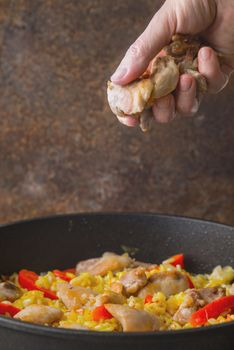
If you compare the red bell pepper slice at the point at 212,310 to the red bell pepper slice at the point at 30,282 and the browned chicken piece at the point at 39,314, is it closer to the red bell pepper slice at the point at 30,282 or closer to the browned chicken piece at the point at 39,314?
the browned chicken piece at the point at 39,314

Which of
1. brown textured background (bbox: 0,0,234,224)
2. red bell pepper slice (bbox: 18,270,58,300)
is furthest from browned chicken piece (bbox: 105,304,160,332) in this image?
brown textured background (bbox: 0,0,234,224)

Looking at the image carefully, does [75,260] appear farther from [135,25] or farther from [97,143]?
[135,25]

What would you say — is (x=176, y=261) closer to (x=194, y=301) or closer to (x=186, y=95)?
(x=194, y=301)

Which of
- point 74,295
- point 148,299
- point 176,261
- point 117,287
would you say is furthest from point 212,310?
point 176,261

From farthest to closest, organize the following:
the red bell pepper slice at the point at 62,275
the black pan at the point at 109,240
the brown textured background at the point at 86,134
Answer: the brown textured background at the point at 86,134 → the black pan at the point at 109,240 → the red bell pepper slice at the point at 62,275

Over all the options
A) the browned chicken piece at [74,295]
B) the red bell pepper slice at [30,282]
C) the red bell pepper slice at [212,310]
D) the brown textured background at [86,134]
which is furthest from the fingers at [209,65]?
the brown textured background at [86,134]

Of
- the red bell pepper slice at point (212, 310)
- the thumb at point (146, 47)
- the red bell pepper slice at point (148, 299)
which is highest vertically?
the thumb at point (146, 47)
